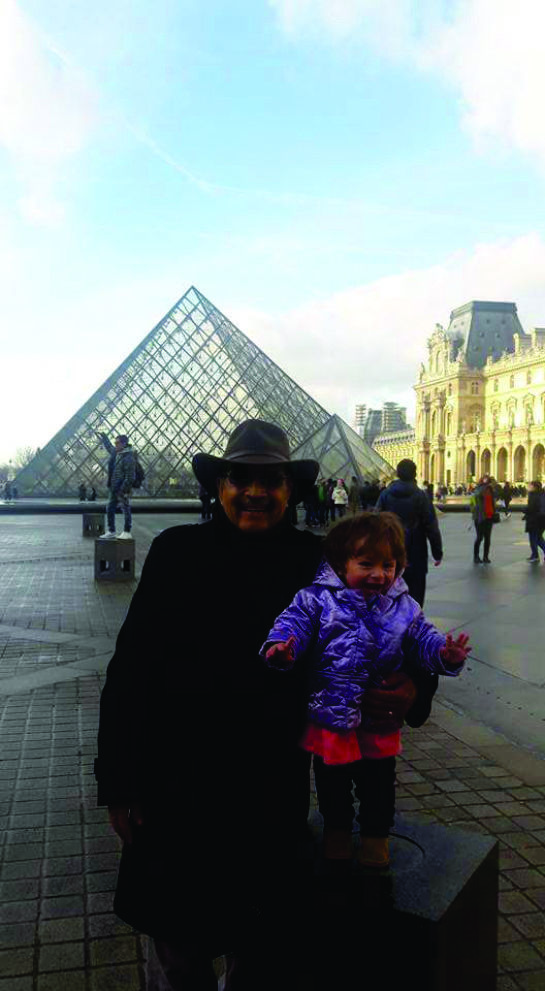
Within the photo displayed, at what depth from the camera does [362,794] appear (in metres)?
1.99

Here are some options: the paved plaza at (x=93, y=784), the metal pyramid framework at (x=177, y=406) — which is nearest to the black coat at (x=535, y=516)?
the paved plaza at (x=93, y=784)

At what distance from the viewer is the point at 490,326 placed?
116 m

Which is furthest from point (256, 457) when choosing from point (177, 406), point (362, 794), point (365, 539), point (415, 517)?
point (177, 406)

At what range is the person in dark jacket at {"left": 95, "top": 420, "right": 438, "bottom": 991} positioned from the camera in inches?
72.3

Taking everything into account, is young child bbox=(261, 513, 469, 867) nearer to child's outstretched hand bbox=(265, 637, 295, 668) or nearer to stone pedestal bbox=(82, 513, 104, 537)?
child's outstretched hand bbox=(265, 637, 295, 668)

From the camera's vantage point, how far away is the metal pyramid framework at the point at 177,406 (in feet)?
128

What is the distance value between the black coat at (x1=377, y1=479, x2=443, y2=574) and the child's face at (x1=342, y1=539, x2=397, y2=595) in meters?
5.13

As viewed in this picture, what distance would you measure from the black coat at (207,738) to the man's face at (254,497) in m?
0.04

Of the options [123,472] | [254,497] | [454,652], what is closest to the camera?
[454,652]

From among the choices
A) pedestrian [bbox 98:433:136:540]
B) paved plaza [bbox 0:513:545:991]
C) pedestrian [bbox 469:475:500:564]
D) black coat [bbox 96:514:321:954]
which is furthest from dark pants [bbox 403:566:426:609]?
pedestrian [bbox 469:475:500:564]

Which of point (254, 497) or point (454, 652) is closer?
point (454, 652)

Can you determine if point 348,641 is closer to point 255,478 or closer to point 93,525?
point 255,478

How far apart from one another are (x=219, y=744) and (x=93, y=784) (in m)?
2.32

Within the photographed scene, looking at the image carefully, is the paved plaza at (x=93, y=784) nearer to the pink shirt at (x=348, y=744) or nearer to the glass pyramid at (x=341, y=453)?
the pink shirt at (x=348, y=744)
